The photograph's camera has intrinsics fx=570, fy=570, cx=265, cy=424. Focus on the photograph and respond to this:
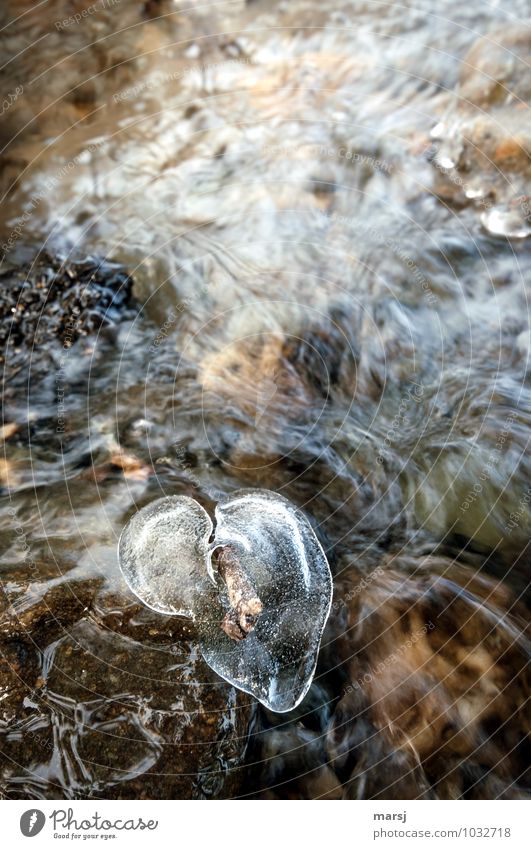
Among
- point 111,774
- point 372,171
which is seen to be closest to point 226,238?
point 372,171

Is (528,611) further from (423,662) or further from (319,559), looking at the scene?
(319,559)

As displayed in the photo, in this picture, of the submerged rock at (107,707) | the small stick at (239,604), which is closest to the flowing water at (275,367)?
the submerged rock at (107,707)

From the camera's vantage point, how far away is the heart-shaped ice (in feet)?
8.93

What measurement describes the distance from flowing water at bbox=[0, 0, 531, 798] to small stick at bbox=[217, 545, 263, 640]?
0.21 m

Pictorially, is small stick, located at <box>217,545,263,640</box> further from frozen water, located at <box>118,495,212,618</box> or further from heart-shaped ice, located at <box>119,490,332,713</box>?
frozen water, located at <box>118,495,212,618</box>

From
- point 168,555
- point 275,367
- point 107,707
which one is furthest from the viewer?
point 275,367

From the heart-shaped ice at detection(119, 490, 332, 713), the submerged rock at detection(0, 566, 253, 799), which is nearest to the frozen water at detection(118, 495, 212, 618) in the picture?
the heart-shaped ice at detection(119, 490, 332, 713)

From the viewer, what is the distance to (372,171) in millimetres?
4469

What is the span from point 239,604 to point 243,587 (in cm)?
8

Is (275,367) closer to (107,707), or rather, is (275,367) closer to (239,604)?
(239,604)

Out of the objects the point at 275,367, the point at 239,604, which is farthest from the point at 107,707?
the point at 275,367

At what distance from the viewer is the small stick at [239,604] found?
2764mm

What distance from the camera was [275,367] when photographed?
12.6 ft

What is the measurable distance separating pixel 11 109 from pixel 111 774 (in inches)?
185
